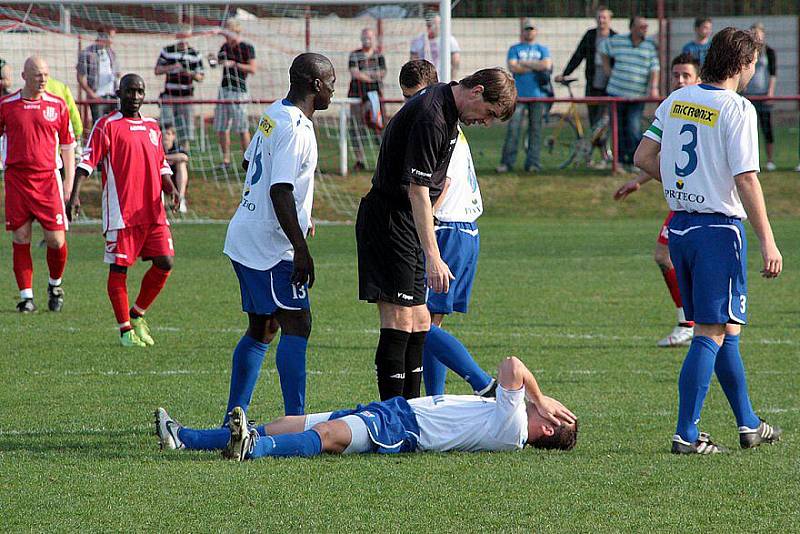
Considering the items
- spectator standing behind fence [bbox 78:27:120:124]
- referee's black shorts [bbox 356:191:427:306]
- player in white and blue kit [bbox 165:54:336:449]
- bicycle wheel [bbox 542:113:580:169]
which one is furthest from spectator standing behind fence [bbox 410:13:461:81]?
referee's black shorts [bbox 356:191:427:306]

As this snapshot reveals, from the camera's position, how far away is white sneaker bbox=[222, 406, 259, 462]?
18.5 ft

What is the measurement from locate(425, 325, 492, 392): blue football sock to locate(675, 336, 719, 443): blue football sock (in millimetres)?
1221

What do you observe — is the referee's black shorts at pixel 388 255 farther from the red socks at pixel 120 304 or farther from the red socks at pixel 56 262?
the red socks at pixel 56 262

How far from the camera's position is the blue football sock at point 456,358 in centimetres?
690

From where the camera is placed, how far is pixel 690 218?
6.11m

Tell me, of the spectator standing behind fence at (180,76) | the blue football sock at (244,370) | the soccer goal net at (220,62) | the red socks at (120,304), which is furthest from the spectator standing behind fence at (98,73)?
the blue football sock at (244,370)

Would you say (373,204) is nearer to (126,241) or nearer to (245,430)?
(245,430)

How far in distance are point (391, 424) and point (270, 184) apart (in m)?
1.32

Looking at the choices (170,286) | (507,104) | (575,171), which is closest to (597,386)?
(507,104)

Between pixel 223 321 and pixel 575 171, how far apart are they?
12047 mm

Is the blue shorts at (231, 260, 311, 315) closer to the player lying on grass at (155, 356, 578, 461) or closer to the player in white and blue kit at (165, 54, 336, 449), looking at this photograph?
the player in white and blue kit at (165, 54, 336, 449)

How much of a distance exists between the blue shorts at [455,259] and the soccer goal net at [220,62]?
1182cm

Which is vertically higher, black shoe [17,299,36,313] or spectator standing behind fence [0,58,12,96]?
spectator standing behind fence [0,58,12,96]

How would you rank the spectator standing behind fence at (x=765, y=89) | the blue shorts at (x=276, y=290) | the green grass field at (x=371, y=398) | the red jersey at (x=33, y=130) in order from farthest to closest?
1. the spectator standing behind fence at (x=765, y=89)
2. the red jersey at (x=33, y=130)
3. the blue shorts at (x=276, y=290)
4. the green grass field at (x=371, y=398)
